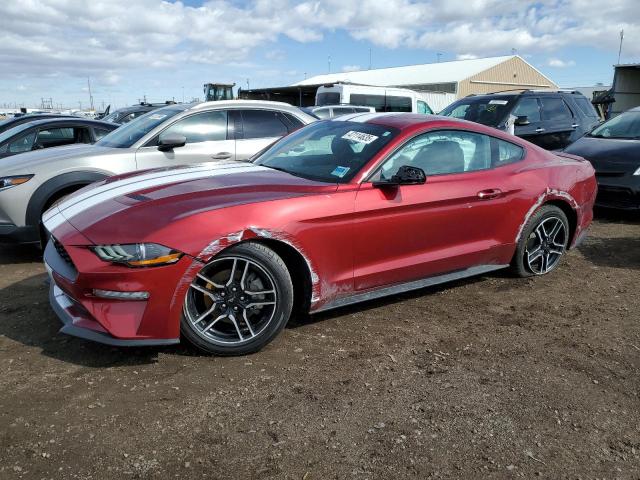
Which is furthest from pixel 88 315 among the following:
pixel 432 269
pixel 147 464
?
pixel 432 269

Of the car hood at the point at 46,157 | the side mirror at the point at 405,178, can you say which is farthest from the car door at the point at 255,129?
the side mirror at the point at 405,178

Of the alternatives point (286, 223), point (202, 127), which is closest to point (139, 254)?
point (286, 223)

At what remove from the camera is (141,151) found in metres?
5.64

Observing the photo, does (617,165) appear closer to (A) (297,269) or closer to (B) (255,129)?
(B) (255,129)

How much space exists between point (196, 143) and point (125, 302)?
11.1ft

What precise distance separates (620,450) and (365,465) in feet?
3.97

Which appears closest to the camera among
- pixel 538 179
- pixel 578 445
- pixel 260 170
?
pixel 578 445

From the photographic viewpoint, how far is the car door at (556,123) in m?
9.55

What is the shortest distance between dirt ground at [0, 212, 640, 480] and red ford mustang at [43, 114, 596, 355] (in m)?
0.27

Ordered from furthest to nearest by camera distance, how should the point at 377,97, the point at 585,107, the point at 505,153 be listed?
the point at 377,97, the point at 585,107, the point at 505,153

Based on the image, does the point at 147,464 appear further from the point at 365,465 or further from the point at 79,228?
the point at 79,228

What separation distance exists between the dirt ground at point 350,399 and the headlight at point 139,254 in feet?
2.23

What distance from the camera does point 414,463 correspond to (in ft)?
7.66

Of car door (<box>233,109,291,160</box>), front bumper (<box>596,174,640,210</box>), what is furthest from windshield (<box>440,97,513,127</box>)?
car door (<box>233,109,291,160</box>)
